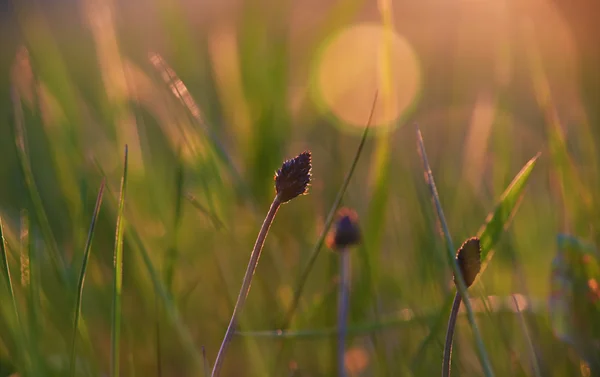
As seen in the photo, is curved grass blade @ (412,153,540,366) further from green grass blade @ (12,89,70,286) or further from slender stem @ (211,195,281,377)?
green grass blade @ (12,89,70,286)

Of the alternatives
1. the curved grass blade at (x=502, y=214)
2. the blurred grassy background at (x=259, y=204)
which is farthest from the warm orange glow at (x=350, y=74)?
the curved grass blade at (x=502, y=214)

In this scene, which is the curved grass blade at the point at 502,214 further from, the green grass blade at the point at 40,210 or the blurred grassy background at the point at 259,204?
the green grass blade at the point at 40,210

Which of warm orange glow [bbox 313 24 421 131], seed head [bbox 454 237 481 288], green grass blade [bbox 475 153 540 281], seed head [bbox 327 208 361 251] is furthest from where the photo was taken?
warm orange glow [bbox 313 24 421 131]

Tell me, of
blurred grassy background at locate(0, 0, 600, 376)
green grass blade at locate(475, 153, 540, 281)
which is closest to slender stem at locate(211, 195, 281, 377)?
blurred grassy background at locate(0, 0, 600, 376)

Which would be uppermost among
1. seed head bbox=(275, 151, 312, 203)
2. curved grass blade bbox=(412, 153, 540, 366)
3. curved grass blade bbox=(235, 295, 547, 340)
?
seed head bbox=(275, 151, 312, 203)

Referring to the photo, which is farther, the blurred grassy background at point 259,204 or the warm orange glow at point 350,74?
the warm orange glow at point 350,74

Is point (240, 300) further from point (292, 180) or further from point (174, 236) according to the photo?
point (174, 236)

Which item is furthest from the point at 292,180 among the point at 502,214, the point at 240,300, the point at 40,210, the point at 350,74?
the point at 350,74
